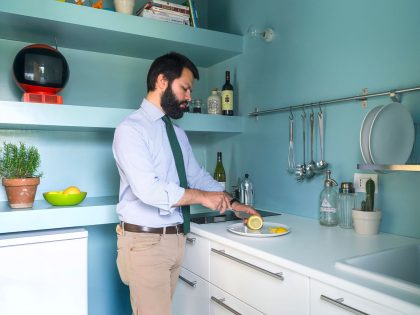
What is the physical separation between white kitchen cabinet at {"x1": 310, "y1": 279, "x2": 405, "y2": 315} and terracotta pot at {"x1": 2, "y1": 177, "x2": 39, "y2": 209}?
1385 mm

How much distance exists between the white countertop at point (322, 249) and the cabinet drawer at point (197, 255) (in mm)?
43

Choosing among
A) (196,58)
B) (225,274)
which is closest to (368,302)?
(225,274)

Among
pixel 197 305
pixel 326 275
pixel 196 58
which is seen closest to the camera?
pixel 326 275

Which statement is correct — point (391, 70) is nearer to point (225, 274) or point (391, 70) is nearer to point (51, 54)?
point (225, 274)

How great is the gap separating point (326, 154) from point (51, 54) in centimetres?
142

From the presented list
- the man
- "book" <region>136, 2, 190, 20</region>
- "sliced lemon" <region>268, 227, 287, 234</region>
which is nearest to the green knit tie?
the man

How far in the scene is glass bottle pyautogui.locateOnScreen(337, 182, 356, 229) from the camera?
61.6 inches

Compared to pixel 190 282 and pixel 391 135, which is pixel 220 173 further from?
pixel 391 135

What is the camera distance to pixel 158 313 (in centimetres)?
146

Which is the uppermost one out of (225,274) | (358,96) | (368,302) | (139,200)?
(358,96)

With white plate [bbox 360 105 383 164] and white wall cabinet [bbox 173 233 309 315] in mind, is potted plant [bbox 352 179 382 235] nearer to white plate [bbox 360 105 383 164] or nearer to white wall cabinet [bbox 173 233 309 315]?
white plate [bbox 360 105 383 164]

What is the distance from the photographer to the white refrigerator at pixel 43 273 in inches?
62.6

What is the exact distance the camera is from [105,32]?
1942 millimetres

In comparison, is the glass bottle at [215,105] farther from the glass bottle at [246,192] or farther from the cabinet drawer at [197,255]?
the cabinet drawer at [197,255]
